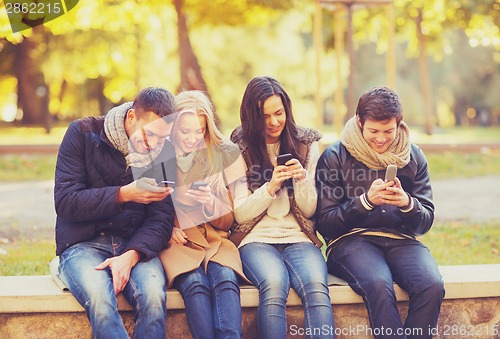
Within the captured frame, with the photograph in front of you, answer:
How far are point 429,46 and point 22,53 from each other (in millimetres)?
14967

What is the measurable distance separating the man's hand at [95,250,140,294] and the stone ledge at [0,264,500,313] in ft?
0.38

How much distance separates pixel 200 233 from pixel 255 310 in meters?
0.53

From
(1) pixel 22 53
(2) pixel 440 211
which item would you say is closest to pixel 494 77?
(1) pixel 22 53

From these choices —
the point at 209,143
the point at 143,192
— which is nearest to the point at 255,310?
the point at 143,192

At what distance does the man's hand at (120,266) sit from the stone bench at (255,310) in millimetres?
119

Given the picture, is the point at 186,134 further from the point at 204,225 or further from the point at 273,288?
the point at 273,288

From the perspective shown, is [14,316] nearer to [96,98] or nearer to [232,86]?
[232,86]

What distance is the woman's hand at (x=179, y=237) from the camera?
3.99 metres

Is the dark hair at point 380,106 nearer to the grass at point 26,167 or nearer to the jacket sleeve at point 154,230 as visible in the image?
the jacket sleeve at point 154,230

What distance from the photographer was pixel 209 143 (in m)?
4.24

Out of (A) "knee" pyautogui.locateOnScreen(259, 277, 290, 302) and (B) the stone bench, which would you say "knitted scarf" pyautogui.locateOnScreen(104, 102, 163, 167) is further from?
(A) "knee" pyautogui.locateOnScreen(259, 277, 290, 302)

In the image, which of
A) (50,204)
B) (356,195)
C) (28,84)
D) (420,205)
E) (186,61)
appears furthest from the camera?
(28,84)

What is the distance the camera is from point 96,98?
120 ft

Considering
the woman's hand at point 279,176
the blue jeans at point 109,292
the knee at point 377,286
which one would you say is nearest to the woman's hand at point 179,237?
the blue jeans at point 109,292
